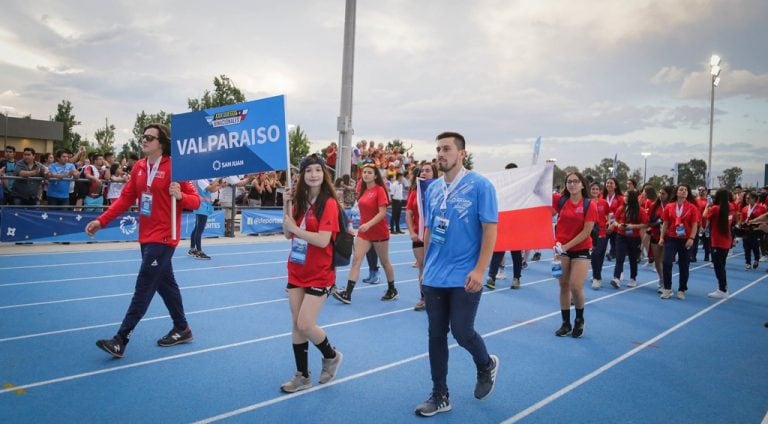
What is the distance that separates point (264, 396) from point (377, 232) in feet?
13.0

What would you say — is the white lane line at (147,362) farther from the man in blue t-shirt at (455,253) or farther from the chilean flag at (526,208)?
the man in blue t-shirt at (455,253)

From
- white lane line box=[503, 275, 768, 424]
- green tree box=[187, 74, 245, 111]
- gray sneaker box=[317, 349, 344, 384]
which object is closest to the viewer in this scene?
white lane line box=[503, 275, 768, 424]

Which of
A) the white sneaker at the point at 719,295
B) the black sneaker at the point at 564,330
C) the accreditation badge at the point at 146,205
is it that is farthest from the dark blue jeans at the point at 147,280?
the white sneaker at the point at 719,295

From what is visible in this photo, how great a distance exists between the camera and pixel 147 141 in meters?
4.89

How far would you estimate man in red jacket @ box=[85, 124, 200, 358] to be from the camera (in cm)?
474

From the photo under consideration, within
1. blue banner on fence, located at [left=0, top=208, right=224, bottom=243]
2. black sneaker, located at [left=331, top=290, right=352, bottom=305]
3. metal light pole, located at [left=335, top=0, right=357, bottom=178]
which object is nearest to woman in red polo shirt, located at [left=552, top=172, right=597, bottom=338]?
black sneaker, located at [left=331, top=290, right=352, bottom=305]

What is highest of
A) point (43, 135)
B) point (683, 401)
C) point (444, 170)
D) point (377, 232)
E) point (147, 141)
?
point (43, 135)

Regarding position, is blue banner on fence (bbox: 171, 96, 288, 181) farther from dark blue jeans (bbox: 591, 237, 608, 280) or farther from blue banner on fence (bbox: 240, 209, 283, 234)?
blue banner on fence (bbox: 240, 209, 283, 234)

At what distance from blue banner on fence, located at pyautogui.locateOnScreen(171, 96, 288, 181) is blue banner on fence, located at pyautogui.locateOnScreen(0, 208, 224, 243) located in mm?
9119

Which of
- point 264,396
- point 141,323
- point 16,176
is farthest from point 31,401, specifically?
point 16,176

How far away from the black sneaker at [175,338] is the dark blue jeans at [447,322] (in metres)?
2.90

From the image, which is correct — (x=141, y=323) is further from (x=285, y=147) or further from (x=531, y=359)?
(x=531, y=359)

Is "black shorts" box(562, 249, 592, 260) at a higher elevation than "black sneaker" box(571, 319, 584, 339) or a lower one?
higher

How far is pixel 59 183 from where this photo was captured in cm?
1200
